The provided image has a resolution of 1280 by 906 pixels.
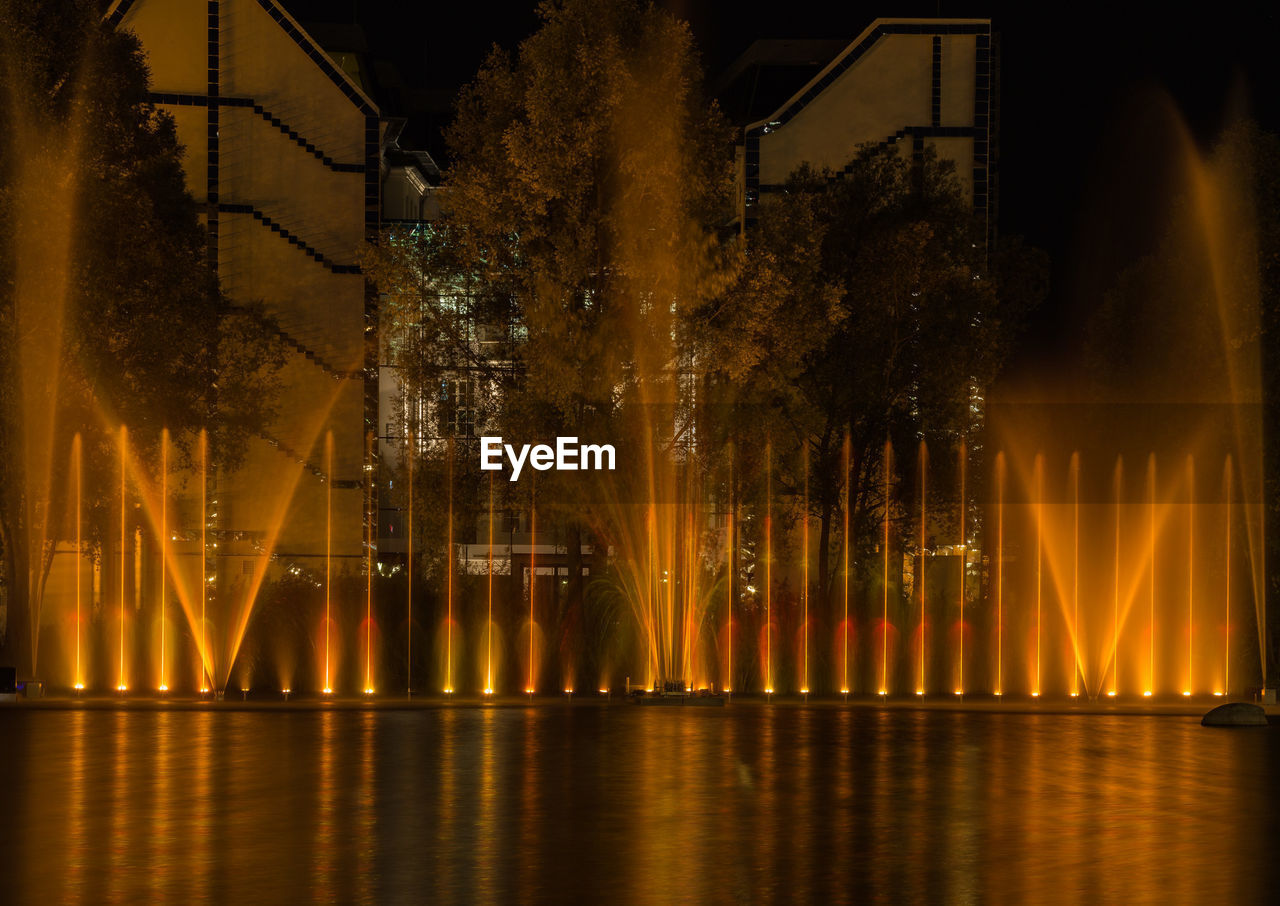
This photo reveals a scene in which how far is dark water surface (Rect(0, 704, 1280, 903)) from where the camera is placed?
12219 millimetres

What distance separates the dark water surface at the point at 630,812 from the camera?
40.1 feet

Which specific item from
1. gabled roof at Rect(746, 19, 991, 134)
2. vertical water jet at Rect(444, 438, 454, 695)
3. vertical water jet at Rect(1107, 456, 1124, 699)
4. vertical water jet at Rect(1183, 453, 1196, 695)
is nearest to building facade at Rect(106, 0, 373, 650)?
gabled roof at Rect(746, 19, 991, 134)

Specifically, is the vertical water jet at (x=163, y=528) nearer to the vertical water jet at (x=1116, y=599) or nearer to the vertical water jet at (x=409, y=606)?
the vertical water jet at (x=409, y=606)

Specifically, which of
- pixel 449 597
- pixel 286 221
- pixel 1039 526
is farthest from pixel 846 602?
pixel 286 221

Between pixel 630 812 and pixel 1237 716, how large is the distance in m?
13.2

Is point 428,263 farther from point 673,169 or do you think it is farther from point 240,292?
point 240,292

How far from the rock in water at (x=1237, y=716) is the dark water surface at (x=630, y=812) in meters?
0.40

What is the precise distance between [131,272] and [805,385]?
1503 centimetres

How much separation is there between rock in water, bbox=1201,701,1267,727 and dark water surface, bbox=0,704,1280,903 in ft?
1.31

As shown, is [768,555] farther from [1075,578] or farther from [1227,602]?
[1227,602]

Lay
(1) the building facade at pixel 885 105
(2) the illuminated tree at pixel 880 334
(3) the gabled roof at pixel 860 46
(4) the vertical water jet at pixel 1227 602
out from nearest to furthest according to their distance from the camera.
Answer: (4) the vertical water jet at pixel 1227 602
(2) the illuminated tree at pixel 880 334
(1) the building facade at pixel 885 105
(3) the gabled roof at pixel 860 46

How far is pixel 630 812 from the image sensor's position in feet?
51.4

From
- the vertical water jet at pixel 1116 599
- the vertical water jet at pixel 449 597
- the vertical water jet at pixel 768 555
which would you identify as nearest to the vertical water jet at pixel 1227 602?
the vertical water jet at pixel 1116 599

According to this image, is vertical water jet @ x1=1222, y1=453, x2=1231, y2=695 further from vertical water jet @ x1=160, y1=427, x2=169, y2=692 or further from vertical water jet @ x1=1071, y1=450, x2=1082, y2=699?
vertical water jet @ x1=160, y1=427, x2=169, y2=692
